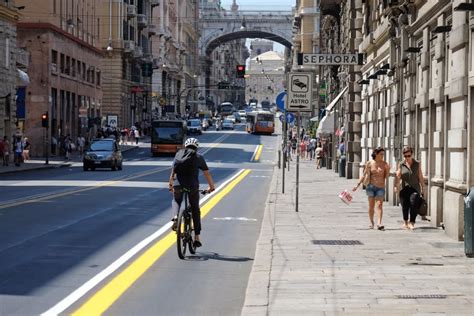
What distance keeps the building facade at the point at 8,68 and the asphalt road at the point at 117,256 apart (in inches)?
1088

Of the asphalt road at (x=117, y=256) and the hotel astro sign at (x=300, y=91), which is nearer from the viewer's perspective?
the asphalt road at (x=117, y=256)

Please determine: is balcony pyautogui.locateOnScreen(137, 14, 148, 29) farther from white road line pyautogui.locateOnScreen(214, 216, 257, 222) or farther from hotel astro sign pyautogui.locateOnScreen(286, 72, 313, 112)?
white road line pyautogui.locateOnScreen(214, 216, 257, 222)

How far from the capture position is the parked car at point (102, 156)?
53.4m

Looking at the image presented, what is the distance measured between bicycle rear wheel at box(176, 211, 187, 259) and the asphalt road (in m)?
0.16

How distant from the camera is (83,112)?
73.0 metres

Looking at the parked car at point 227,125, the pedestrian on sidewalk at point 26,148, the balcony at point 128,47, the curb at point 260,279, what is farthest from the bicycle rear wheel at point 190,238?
the parked car at point 227,125

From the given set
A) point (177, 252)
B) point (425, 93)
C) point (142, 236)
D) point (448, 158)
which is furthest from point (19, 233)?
point (425, 93)

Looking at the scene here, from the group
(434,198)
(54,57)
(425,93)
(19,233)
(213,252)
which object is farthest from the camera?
(54,57)

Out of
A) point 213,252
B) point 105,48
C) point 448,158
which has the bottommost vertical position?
point 213,252

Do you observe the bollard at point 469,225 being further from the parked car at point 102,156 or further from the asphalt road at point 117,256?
the parked car at point 102,156

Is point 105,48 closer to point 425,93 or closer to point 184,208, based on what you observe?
point 425,93

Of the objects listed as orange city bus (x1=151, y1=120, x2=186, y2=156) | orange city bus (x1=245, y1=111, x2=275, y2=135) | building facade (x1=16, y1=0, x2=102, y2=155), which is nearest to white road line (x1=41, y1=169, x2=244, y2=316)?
building facade (x1=16, y1=0, x2=102, y2=155)

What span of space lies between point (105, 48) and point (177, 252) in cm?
8153

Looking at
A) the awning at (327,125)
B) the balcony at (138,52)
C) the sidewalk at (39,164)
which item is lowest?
the sidewalk at (39,164)
